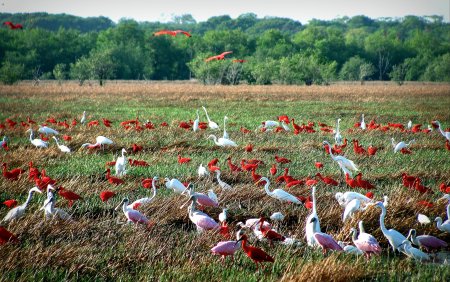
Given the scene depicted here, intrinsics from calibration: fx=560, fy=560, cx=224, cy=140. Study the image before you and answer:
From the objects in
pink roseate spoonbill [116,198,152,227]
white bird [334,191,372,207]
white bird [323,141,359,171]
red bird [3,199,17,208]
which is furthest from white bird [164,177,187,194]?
white bird [323,141,359,171]

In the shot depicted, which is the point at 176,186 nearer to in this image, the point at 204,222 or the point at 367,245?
the point at 204,222

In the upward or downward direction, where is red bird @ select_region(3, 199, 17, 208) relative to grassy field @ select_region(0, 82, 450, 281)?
upward

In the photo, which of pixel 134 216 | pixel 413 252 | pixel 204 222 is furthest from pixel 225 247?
pixel 413 252

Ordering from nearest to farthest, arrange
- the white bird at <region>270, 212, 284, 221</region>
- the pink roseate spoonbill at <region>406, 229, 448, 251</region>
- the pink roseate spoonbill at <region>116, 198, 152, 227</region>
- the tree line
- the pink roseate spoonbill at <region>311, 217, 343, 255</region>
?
the pink roseate spoonbill at <region>311, 217, 343, 255</region> → the pink roseate spoonbill at <region>406, 229, 448, 251</region> → the pink roseate spoonbill at <region>116, 198, 152, 227</region> → the white bird at <region>270, 212, 284, 221</region> → the tree line

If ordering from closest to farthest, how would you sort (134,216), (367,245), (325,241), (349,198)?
(325,241) < (367,245) < (134,216) < (349,198)

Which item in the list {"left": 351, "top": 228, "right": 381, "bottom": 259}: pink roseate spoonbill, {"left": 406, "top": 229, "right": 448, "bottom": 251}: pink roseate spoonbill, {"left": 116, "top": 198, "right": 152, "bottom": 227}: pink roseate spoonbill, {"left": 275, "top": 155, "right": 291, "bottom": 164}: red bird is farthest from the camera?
{"left": 275, "top": 155, "right": 291, "bottom": 164}: red bird

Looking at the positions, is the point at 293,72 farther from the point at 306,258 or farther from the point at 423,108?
the point at 306,258

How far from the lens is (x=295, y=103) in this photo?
31469mm

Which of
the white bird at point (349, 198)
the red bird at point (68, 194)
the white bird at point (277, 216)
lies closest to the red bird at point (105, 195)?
the red bird at point (68, 194)

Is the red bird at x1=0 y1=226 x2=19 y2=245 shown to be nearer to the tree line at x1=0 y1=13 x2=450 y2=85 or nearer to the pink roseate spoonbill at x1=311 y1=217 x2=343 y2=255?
the pink roseate spoonbill at x1=311 y1=217 x2=343 y2=255

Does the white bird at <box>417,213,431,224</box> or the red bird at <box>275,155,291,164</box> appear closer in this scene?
the white bird at <box>417,213,431,224</box>

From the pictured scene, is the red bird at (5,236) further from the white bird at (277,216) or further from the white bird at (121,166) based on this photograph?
the white bird at (121,166)

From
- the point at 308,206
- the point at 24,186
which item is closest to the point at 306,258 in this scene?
the point at 308,206

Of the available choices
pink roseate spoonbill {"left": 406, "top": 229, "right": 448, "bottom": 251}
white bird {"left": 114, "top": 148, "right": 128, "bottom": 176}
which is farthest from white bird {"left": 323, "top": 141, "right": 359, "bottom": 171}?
white bird {"left": 114, "top": 148, "right": 128, "bottom": 176}
